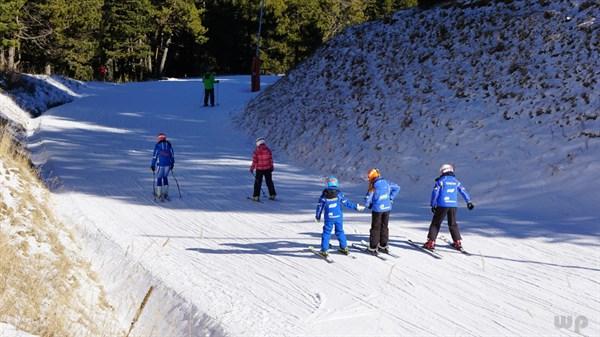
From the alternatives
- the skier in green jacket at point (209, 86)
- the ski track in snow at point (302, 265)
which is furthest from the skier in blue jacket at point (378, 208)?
the skier in green jacket at point (209, 86)

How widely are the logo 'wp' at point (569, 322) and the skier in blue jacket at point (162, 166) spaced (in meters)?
9.33

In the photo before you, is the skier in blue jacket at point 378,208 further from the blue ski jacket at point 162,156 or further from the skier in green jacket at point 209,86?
the skier in green jacket at point 209,86

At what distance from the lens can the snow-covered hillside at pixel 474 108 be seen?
39.4 feet

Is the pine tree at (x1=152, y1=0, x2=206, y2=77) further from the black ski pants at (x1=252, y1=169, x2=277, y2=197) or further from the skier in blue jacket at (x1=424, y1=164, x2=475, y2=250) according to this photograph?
the skier in blue jacket at (x1=424, y1=164, x2=475, y2=250)

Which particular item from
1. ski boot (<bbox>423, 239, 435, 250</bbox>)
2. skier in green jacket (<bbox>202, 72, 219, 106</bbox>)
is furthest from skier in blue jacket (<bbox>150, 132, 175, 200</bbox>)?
skier in green jacket (<bbox>202, 72, 219, 106</bbox>)

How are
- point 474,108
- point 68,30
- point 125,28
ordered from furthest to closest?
point 125,28 < point 68,30 < point 474,108

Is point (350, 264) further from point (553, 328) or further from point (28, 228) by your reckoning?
point (28, 228)

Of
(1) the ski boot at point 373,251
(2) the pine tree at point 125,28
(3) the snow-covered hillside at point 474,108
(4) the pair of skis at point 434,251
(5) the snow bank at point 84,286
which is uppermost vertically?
(2) the pine tree at point 125,28

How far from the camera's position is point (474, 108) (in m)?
14.9

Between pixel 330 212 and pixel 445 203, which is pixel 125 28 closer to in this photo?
pixel 330 212

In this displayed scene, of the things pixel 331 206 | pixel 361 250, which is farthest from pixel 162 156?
pixel 361 250

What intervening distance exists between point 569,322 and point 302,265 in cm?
390

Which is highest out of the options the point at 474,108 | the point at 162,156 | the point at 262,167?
the point at 474,108

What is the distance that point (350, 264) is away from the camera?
8.80m
